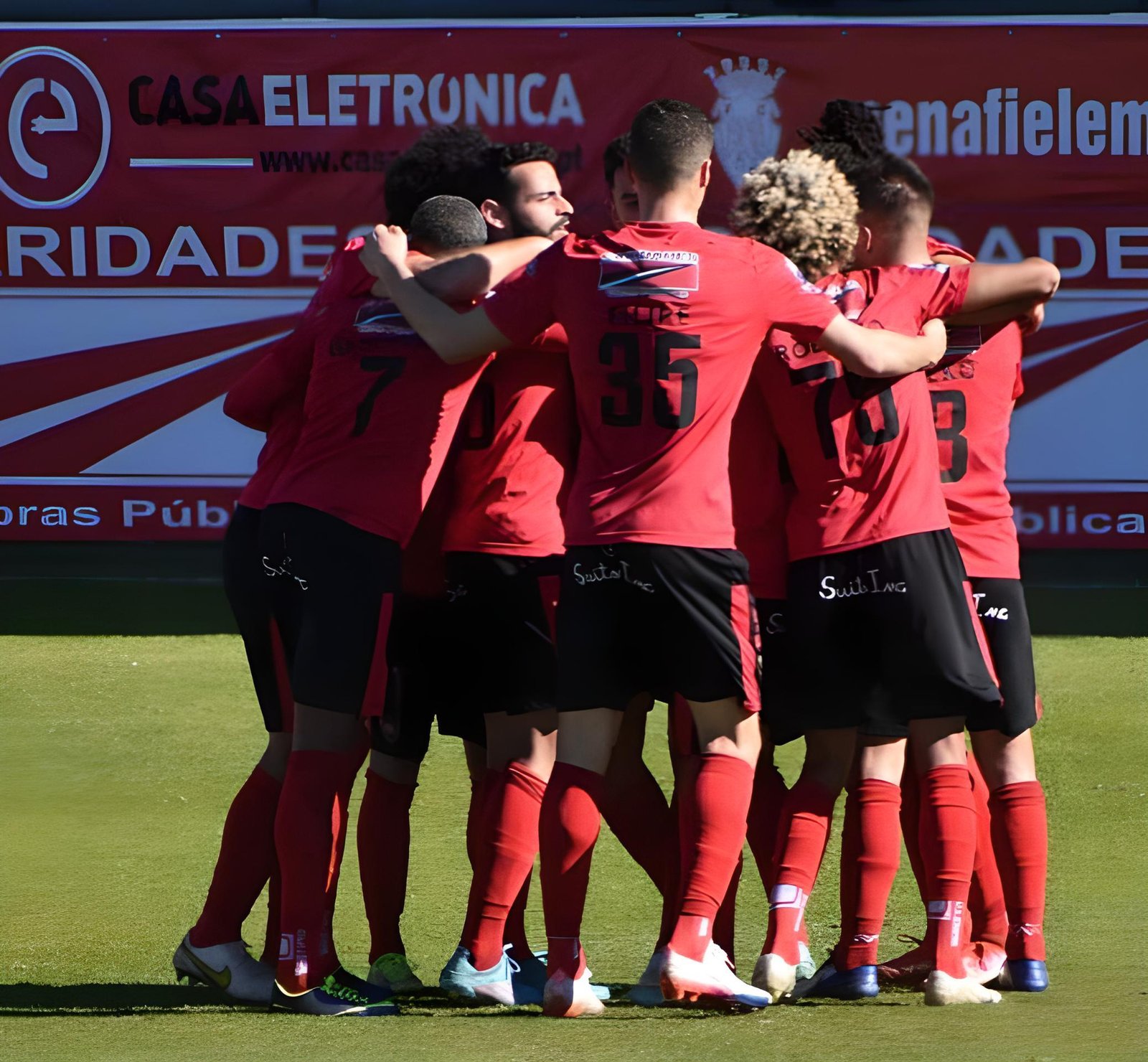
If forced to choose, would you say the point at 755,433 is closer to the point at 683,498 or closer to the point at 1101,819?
the point at 683,498

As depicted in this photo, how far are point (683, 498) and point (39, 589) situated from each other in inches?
243

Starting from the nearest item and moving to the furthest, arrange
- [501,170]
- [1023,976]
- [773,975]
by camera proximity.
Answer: [773,975] < [1023,976] < [501,170]

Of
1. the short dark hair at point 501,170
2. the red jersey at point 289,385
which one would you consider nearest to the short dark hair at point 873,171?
the short dark hair at point 501,170

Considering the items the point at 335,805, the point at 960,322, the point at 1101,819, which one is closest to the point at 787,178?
the point at 960,322

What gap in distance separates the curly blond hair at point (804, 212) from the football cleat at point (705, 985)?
4.59 feet

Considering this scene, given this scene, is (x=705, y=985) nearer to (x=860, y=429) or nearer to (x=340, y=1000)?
(x=340, y=1000)

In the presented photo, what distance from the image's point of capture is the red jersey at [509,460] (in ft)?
12.7

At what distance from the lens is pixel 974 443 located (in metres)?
3.95

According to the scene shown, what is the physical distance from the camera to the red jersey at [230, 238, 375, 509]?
12.7 ft

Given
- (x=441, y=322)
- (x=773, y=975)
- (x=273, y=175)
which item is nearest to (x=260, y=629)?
(x=441, y=322)

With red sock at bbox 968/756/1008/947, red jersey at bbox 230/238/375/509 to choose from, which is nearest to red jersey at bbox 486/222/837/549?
red jersey at bbox 230/238/375/509

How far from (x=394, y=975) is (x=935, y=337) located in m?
1.75

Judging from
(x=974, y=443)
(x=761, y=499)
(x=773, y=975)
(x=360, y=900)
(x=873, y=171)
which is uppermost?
(x=873, y=171)

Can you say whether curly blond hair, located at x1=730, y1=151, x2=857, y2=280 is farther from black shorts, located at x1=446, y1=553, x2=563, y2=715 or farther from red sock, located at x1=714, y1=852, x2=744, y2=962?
red sock, located at x1=714, y1=852, x2=744, y2=962
